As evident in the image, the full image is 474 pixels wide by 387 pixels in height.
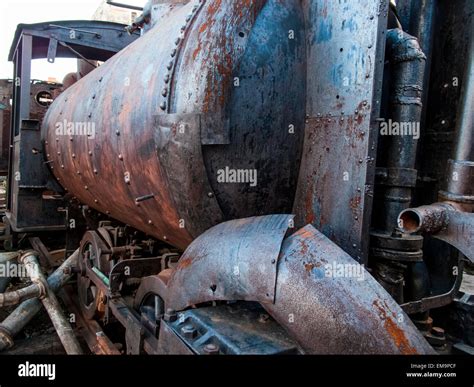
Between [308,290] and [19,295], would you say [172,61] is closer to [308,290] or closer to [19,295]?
[308,290]

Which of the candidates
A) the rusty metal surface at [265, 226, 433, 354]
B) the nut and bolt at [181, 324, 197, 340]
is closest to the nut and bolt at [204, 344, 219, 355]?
the nut and bolt at [181, 324, 197, 340]

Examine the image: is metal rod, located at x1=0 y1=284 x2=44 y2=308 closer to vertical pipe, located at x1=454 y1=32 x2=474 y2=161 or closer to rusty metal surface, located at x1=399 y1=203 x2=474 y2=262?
rusty metal surface, located at x1=399 y1=203 x2=474 y2=262

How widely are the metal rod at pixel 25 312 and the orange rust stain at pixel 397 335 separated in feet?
10.4

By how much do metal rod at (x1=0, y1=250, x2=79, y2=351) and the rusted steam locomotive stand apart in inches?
63.2

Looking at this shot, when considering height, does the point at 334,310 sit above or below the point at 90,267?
above

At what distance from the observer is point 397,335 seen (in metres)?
1.29

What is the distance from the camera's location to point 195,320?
67.6 inches

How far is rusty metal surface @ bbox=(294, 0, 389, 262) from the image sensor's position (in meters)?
1.63

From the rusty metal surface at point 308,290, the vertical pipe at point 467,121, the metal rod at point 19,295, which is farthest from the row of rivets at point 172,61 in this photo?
the metal rod at point 19,295

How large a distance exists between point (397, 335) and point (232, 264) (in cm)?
66

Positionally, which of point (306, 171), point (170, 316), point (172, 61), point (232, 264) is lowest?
point (170, 316)

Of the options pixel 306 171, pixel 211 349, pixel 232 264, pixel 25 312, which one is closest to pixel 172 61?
pixel 306 171

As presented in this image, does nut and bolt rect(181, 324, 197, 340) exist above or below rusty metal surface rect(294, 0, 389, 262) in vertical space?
below

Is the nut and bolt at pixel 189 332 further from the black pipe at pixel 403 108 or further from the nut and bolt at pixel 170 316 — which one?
the black pipe at pixel 403 108
